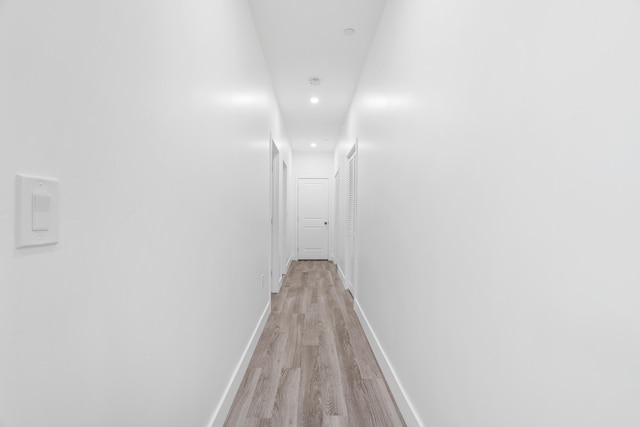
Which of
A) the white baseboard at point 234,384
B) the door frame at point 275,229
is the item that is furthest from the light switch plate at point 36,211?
the door frame at point 275,229

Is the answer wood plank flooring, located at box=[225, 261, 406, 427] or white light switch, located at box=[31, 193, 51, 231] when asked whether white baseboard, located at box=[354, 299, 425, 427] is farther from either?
white light switch, located at box=[31, 193, 51, 231]

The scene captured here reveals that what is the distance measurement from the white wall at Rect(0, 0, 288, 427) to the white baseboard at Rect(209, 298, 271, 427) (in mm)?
77

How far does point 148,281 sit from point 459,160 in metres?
1.13

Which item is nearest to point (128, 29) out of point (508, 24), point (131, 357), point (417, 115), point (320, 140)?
point (131, 357)

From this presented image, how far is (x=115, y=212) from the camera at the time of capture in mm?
797

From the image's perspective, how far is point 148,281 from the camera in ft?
3.17

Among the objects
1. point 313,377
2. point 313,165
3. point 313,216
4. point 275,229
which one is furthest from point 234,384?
point 313,165

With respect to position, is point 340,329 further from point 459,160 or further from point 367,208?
point 459,160

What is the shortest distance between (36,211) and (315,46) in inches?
113

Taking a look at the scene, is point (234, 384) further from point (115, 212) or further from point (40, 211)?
point (40, 211)

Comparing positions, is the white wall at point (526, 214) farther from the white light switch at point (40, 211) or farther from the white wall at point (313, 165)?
the white wall at point (313, 165)

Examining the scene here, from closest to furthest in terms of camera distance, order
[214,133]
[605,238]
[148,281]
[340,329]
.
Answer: [605,238], [148,281], [214,133], [340,329]

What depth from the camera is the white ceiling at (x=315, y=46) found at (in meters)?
2.41

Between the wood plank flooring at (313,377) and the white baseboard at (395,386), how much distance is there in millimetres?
46
